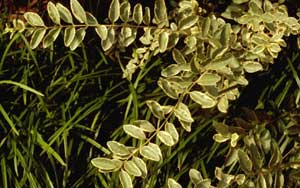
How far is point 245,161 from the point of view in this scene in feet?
6.20

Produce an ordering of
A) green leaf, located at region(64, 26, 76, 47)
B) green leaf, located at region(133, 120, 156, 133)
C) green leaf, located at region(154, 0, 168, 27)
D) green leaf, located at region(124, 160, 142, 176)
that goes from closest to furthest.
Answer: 1. green leaf, located at region(124, 160, 142, 176)
2. green leaf, located at region(133, 120, 156, 133)
3. green leaf, located at region(64, 26, 76, 47)
4. green leaf, located at region(154, 0, 168, 27)

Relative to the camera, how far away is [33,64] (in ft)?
9.23

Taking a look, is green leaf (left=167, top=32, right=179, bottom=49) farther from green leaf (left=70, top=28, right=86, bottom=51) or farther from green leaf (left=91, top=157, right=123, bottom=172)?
green leaf (left=91, top=157, right=123, bottom=172)

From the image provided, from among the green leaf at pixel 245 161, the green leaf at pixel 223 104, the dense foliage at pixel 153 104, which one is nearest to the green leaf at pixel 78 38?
the dense foliage at pixel 153 104

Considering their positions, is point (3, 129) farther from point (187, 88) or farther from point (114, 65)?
point (187, 88)

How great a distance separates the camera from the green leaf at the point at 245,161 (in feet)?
6.16

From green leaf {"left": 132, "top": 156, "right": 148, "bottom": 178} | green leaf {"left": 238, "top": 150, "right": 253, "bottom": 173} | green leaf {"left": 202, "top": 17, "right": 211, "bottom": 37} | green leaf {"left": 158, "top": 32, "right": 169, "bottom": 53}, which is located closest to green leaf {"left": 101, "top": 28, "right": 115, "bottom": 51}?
green leaf {"left": 158, "top": 32, "right": 169, "bottom": 53}

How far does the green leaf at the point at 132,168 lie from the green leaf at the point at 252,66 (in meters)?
0.50

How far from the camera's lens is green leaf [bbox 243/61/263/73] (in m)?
2.06

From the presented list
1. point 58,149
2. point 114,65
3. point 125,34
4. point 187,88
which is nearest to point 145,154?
point 187,88

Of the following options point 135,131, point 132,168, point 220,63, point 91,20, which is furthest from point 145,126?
point 91,20

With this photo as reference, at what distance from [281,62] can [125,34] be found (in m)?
0.86

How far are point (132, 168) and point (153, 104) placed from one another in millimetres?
201

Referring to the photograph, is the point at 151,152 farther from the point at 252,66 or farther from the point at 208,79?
the point at 252,66
